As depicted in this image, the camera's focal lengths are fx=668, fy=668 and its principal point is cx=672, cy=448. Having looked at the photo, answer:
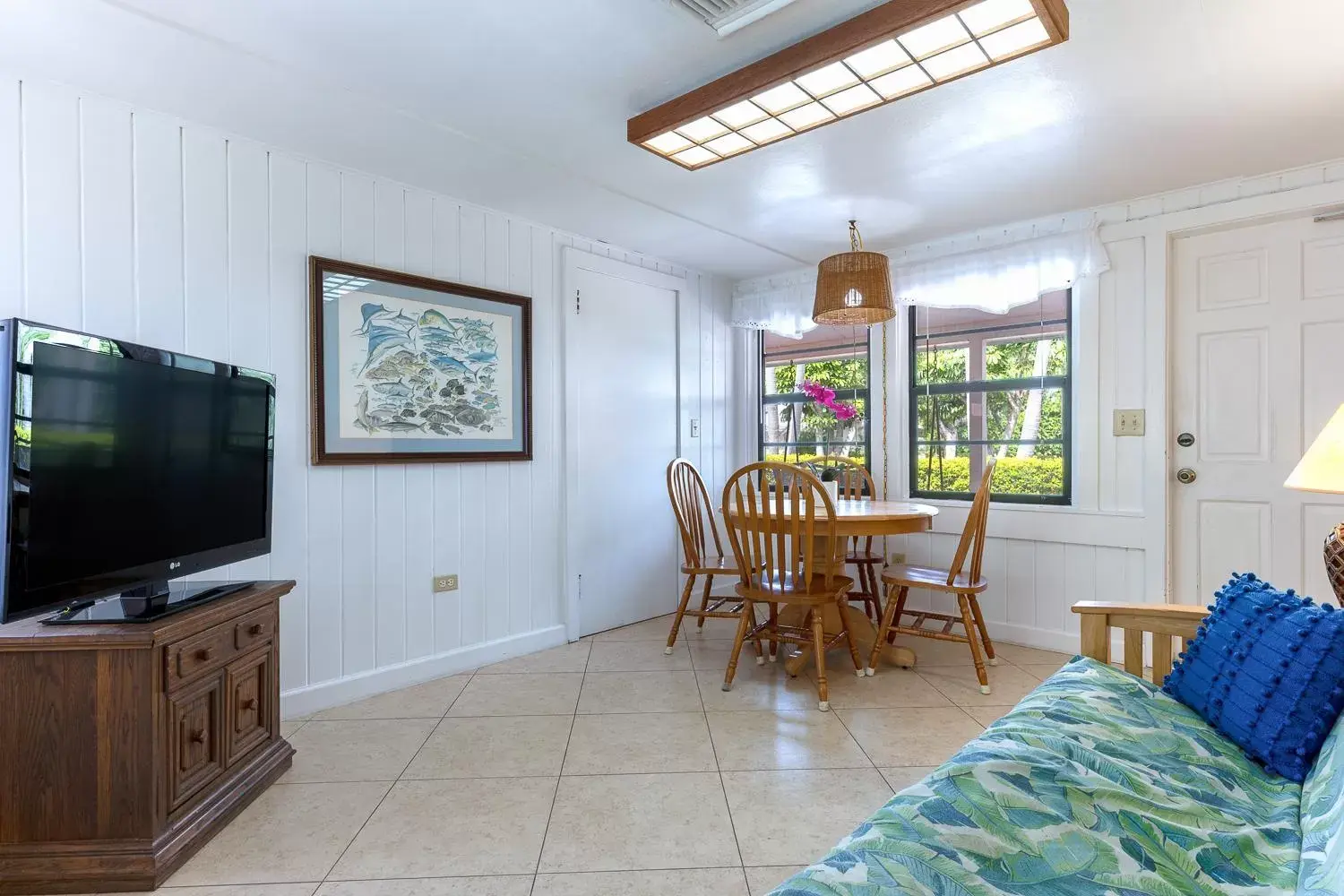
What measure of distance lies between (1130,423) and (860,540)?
155 centimetres

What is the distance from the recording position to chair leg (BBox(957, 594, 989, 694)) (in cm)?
275

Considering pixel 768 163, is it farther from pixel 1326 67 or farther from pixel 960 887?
pixel 960 887

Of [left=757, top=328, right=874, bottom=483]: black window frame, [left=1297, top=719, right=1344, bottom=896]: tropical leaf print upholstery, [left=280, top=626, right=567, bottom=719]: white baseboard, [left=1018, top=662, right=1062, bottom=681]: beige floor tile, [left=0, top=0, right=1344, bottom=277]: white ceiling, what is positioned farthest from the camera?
[left=757, top=328, right=874, bottom=483]: black window frame

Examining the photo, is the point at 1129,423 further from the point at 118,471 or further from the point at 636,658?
the point at 118,471

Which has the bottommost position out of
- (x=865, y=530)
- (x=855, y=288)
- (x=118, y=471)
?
(x=865, y=530)

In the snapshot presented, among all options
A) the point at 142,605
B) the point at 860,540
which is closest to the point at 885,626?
the point at 860,540

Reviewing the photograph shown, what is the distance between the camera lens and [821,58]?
183cm

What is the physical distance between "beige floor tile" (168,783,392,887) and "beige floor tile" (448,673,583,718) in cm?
63

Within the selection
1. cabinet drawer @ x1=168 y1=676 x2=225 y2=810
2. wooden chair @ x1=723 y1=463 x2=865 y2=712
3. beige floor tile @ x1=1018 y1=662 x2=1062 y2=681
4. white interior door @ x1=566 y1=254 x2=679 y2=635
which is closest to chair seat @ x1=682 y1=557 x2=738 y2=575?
wooden chair @ x1=723 y1=463 x2=865 y2=712

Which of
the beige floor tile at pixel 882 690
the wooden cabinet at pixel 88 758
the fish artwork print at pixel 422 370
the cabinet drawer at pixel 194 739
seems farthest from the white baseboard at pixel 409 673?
the beige floor tile at pixel 882 690

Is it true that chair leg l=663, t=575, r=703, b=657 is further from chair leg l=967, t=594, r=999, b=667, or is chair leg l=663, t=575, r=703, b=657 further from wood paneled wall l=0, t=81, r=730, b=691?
chair leg l=967, t=594, r=999, b=667

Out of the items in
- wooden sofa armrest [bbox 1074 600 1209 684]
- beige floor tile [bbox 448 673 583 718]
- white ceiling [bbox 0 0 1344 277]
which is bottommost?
beige floor tile [bbox 448 673 583 718]

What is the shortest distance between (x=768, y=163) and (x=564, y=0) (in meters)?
1.19

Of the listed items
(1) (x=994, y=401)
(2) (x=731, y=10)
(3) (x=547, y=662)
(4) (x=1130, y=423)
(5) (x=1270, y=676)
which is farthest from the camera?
(1) (x=994, y=401)
